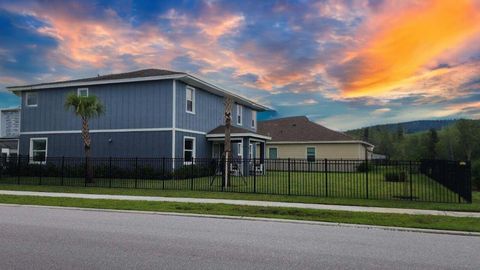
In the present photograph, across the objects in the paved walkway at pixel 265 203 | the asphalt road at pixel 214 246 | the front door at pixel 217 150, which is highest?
the front door at pixel 217 150

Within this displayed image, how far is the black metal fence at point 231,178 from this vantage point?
16375 mm

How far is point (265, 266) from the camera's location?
591cm

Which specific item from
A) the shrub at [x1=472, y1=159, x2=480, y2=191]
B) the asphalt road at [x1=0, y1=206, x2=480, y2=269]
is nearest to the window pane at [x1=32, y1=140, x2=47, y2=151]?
the asphalt road at [x1=0, y1=206, x2=480, y2=269]

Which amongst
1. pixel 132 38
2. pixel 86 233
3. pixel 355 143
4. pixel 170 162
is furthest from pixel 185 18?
pixel 355 143

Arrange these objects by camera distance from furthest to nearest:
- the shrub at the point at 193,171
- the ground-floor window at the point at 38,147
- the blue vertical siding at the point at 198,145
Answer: the ground-floor window at the point at 38,147 → the blue vertical siding at the point at 198,145 → the shrub at the point at 193,171

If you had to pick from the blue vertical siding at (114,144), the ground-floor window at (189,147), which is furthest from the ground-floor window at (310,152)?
the blue vertical siding at (114,144)

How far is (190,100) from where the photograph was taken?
85.9 ft

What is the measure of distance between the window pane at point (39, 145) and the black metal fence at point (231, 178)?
1.55 meters

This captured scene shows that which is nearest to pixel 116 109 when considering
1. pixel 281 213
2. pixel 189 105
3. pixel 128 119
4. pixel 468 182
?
pixel 128 119

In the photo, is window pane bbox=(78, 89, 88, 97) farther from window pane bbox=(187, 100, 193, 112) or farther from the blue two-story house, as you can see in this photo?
window pane bbox=(187, 100, 193, 112)

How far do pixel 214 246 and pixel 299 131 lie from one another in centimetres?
3593

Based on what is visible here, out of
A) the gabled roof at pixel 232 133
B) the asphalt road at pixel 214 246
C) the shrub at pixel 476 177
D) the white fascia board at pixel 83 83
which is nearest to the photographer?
the asphalt road at pixel 214 246

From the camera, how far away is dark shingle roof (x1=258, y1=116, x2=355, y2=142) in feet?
131

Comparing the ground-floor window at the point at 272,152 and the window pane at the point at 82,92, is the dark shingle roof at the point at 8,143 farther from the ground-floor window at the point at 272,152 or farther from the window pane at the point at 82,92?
the ground-floor window at the point at 272,152
